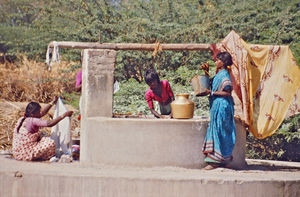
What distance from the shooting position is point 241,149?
275 inches

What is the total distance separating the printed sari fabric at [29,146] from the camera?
6902mm

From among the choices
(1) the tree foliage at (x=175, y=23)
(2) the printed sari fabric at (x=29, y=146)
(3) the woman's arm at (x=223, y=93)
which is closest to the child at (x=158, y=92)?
(3) the woman's arm at (x=223, y=93)

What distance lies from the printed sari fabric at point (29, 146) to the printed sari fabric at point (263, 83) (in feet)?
9.49

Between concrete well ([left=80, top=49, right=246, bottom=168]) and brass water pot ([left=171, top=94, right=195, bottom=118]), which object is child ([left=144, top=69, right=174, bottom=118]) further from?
concrete well ([left=80, top=49, right=246, bottom=168])

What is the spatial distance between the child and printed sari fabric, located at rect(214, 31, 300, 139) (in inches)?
40.0

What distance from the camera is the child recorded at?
7238mm

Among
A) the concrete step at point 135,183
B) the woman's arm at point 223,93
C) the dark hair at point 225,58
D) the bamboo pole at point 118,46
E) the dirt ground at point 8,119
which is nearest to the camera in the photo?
the concrete step at point 135,183

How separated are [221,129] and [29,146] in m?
2.76

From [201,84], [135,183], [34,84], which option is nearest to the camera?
[135,183]

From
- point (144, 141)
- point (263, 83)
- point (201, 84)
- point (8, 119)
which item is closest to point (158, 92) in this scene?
point (201, 84)

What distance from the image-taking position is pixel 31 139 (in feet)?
22.7

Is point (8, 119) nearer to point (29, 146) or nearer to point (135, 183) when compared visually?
point (29, 146)

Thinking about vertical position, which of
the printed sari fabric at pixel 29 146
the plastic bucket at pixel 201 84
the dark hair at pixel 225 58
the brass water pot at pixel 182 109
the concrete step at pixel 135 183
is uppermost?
the dark hair at pixel 225 58

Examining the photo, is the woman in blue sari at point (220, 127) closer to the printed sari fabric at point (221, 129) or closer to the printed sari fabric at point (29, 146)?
the printed sari fabric at point (221, 129)
